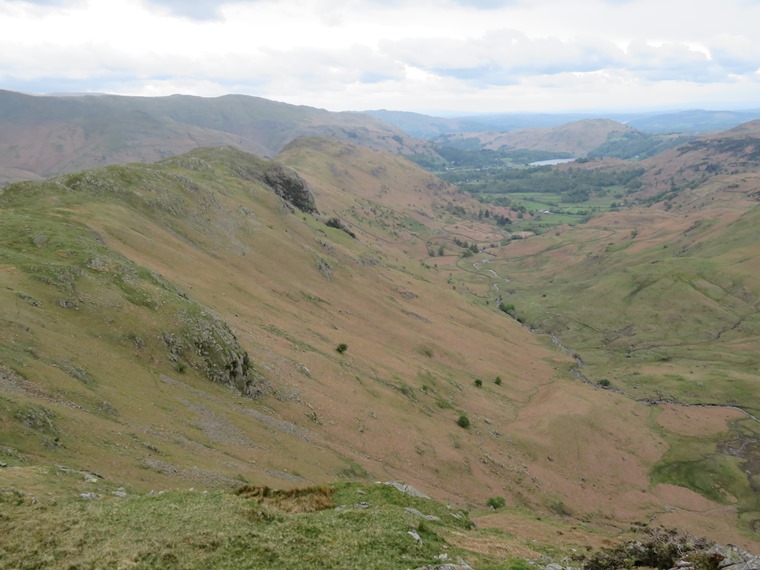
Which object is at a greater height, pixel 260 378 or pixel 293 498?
pixel 293 498

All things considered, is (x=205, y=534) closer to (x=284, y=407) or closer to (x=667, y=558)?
(x=667, y=558)

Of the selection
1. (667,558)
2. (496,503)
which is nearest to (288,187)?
(496,503)

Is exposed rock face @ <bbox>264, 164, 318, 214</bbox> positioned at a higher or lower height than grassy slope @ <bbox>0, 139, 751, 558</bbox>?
higher

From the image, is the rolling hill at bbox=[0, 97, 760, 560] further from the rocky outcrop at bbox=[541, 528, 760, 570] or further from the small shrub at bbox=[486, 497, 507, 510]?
the rocky outcrop at bbox=[541, 528, 760, 570]

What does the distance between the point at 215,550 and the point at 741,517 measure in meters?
91.9

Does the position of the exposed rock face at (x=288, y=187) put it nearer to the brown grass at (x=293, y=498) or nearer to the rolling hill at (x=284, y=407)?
the rolling hill at (x=284, y=407)

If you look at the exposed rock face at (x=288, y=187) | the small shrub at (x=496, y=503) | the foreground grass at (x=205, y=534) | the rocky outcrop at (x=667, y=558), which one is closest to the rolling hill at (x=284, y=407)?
the foreground grass at (x=205, y=534)

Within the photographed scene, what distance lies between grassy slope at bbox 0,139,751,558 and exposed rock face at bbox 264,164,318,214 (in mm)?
25394

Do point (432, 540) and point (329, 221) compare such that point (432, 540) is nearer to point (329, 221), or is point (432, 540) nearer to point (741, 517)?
point (741, 517)

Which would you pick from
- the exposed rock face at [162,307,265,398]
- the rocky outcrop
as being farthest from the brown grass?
the exposed rock face at [162,307,265,398]

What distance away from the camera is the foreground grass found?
74.1ft

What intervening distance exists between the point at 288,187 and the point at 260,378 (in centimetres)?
12193

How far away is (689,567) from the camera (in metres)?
27.5

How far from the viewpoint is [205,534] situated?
81.3 feet
